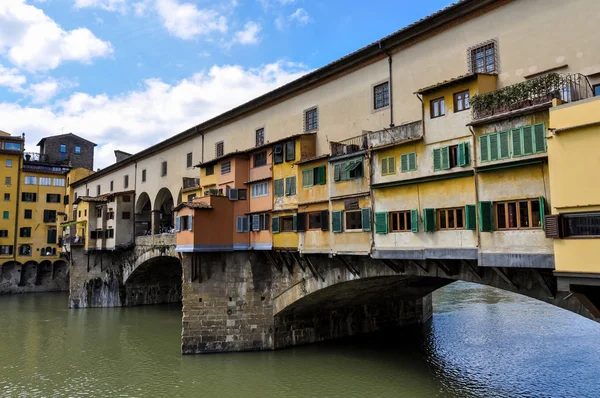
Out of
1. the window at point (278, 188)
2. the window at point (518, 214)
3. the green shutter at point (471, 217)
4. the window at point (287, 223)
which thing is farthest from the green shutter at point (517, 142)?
the window at point (278, 188)

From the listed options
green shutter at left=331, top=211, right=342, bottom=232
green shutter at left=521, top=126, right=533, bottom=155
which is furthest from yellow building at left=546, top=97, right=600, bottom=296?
green shutter at left=331, top=211, right=342, bottom=232

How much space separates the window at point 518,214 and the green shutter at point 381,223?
4413 millimetres

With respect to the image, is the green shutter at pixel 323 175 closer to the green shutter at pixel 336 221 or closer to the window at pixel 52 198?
the green shutter at pixel 336 221

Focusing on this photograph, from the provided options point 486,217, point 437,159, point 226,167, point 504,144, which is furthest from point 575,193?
point 226,167

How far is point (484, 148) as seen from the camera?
13586 mm

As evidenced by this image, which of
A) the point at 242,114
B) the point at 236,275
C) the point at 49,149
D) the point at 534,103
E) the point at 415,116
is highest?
the point at 49,149

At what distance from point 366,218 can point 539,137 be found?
7.09m

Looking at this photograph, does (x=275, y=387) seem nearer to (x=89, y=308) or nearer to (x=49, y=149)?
(x=89, y=308)

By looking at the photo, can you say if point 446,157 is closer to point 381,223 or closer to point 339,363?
point 381,223

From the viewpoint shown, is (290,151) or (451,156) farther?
(290,151)

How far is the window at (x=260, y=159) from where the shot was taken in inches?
949

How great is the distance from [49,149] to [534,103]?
65647 mm

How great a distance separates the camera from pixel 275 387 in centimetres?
1920

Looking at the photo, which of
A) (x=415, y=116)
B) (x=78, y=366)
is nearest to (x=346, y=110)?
(x=415, y=116)
